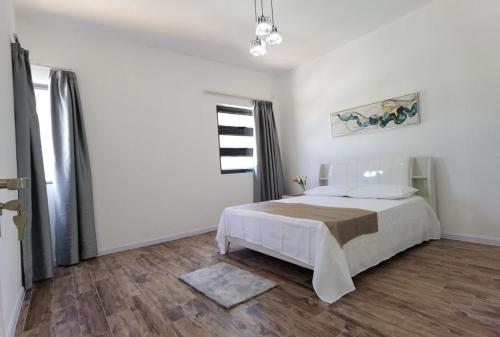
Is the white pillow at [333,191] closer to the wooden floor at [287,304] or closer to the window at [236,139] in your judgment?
the wooden floor at [287,304]

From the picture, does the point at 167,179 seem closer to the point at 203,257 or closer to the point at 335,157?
the point at 203,257

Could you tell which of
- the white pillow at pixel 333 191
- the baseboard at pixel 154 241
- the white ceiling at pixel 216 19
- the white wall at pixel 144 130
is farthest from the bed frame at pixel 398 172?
the white ceiling at pixel 216 19

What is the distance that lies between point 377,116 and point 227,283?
3.05 m

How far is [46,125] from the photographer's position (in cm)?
324

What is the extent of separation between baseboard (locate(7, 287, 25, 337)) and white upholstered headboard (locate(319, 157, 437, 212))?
150 inches

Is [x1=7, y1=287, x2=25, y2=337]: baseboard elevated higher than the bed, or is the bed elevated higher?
the bed

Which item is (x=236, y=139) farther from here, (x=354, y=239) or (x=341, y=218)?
(x=354, y=239)

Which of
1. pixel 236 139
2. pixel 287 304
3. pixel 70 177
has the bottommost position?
pixel 287 304

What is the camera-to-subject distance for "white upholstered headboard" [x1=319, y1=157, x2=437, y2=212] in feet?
10.8

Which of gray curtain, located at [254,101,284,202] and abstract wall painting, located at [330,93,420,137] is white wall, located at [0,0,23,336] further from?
abstract wall painting, located at [330,93,420,137]

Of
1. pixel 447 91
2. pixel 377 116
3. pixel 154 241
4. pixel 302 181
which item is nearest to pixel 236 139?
pixel 302 181

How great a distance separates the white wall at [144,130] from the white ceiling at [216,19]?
243mm

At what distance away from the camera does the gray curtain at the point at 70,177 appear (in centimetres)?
310

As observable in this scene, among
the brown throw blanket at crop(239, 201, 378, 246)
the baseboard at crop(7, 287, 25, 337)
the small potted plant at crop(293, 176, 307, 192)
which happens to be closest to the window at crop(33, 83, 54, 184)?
the baseboard at crop(7, 287, 25, 337)
